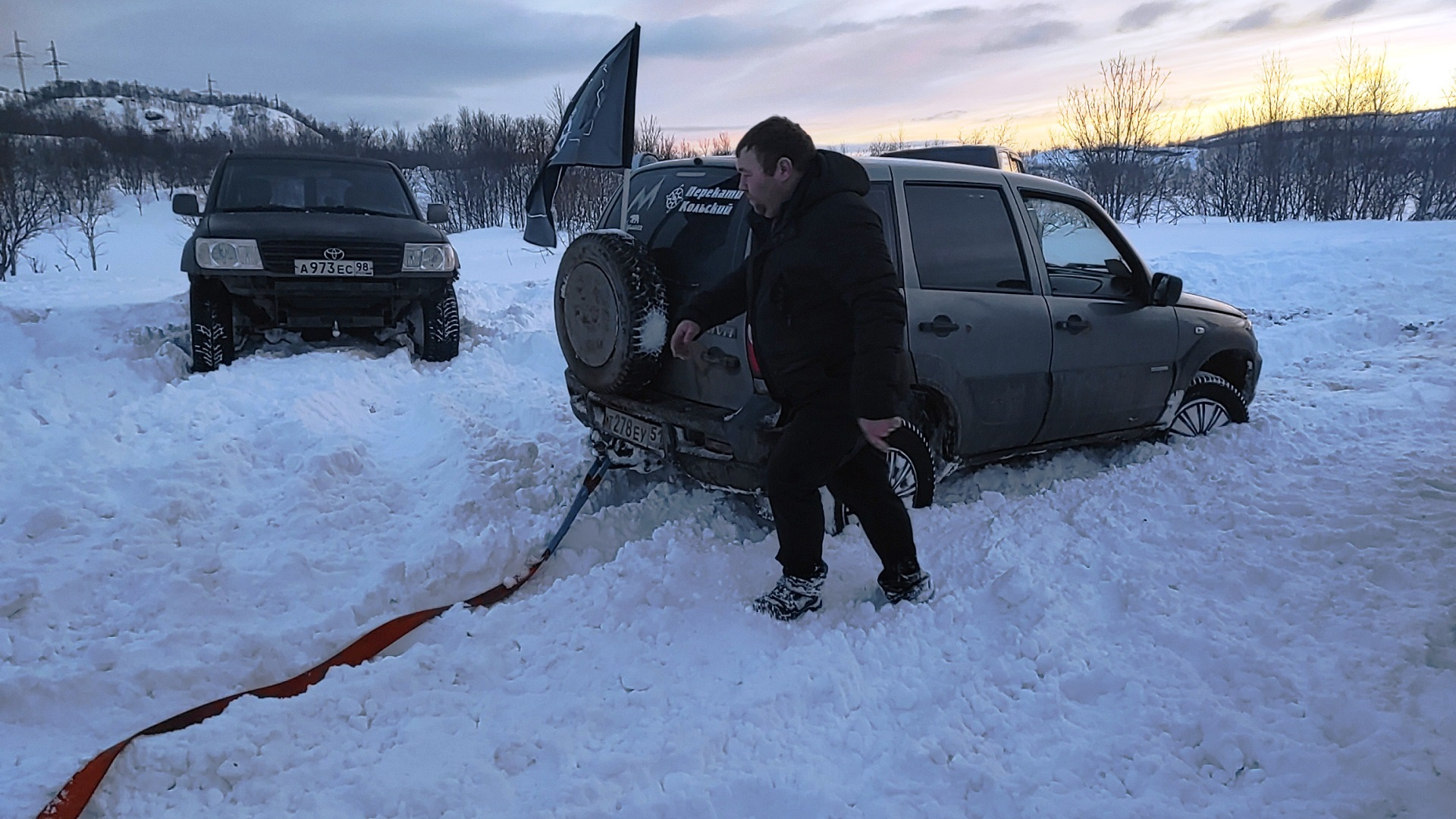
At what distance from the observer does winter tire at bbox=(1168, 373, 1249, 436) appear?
5.11 m

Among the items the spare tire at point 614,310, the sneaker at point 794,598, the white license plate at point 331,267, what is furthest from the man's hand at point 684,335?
the white license plate at point 331,267

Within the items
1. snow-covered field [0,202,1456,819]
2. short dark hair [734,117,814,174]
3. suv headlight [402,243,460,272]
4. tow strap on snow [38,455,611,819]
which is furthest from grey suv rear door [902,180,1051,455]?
suv headlight [402,243,460,272]

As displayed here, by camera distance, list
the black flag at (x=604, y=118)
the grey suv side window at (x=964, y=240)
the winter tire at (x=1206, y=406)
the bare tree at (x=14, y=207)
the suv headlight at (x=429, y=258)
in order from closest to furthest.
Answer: the grey suv side window at (x=964, y=240), the black flag at (x=604, y=118), the winter tire at (x=1206, y=406), the suv headlight at (x=429, y=258), the bare tree at (x=14, y=207)

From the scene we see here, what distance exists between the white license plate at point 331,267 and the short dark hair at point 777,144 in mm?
4982

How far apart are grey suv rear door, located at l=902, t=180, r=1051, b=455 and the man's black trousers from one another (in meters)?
0.82

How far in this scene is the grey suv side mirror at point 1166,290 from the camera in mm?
4562

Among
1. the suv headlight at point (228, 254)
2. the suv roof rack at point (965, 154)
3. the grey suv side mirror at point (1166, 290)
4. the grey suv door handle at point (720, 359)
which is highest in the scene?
the suv roof rack at point (965, 154)

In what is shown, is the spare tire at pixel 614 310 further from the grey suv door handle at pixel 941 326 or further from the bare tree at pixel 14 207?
the bare tree at pixel 14 207

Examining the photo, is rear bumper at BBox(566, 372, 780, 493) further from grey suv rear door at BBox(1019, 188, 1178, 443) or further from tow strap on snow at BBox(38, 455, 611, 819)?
grey suv rear door at BBox(1019, 188, 1178, 443)

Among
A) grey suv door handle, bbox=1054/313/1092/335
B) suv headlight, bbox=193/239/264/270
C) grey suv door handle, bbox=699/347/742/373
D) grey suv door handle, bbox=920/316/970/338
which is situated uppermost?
suv headlight, bbox=193/239/264/270

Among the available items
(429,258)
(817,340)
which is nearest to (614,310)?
(817,340)

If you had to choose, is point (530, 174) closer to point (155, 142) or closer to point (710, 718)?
point (155, 142)

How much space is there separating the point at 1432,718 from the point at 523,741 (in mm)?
2609

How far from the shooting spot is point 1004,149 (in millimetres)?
14148
